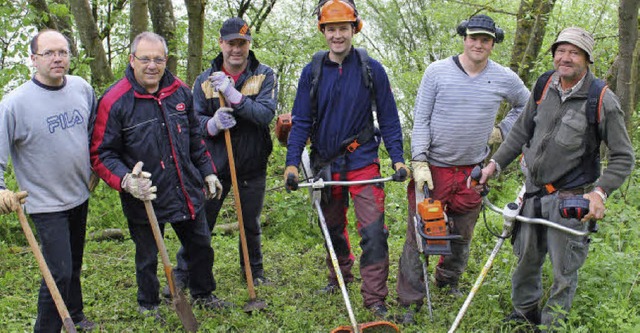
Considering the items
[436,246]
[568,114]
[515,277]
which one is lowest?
[515,277]

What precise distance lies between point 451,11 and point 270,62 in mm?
6526

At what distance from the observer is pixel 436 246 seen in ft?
13.3

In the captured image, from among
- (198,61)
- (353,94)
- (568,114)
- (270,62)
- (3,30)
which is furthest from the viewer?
(270,62)

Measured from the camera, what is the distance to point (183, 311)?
13.8 feet

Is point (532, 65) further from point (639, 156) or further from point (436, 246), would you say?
point (436, 246)

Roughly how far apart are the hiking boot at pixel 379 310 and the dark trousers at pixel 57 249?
2291mm

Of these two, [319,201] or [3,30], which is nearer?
[319,201]

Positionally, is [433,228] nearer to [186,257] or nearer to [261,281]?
[261,281]

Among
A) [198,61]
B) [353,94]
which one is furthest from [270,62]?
[353,94]

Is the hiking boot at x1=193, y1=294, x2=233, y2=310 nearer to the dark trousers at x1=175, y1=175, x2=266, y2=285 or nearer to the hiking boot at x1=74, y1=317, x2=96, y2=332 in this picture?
the dark trousers at x1=175, y1=175, x2=266, y2=285

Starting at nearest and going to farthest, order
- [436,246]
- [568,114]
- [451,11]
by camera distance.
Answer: [568,114] → [436,246] → [451,11]

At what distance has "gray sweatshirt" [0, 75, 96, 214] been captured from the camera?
3621 millimetres

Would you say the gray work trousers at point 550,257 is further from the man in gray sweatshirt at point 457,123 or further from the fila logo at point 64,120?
the fila logo at point 64,120

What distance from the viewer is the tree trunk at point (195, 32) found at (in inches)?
272
